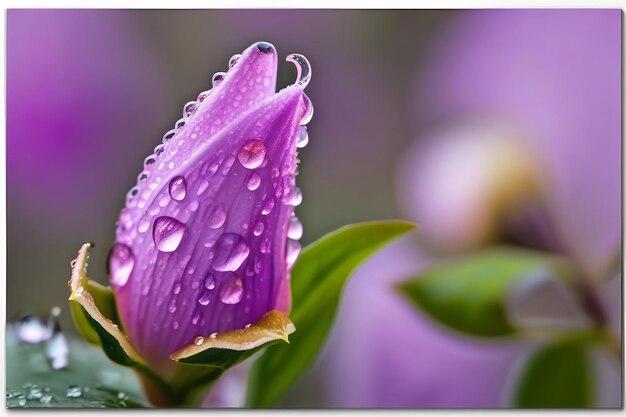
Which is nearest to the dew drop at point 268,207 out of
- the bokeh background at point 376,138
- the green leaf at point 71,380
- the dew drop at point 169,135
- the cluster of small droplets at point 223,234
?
the cluster of small droplets at point 223,234

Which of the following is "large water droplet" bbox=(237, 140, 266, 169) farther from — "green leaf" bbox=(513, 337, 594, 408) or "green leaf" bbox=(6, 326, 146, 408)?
"green leaf" bbox=(513, 337, 594, 408)

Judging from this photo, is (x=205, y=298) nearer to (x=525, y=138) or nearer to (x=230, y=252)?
(x=230, y=252)

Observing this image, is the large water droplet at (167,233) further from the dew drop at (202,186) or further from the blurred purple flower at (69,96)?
the blurred purple flower at (69,96)

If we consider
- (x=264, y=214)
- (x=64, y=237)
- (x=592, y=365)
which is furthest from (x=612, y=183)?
(x=64, y=237)

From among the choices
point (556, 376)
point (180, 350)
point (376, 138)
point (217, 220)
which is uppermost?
point (376, 138)

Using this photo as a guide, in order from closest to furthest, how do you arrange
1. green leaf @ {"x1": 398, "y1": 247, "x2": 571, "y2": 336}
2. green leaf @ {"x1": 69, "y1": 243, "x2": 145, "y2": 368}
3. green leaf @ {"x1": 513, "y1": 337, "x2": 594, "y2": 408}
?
green leaf @ {"x1": 69, "y1": 243, "x2": 145, "y2": 368}, green leaf @ {"x1": 398, "y1": 247, "x2": 571, "y2": 336}, green leaf @ {"x1": 513, "y1": 337, "x2": 594, "y2": 408}

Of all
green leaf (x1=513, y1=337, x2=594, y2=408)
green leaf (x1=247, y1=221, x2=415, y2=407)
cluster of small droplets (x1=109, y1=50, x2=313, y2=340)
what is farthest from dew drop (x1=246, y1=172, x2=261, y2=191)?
green leaf (x1=513, y1=337, x2=594, y2=408)

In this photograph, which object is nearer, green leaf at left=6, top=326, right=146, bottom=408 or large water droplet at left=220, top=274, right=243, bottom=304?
large water droplet at left=220, top=274, right=243, bottom=304

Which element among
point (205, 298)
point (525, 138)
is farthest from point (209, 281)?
point (525, 138)
